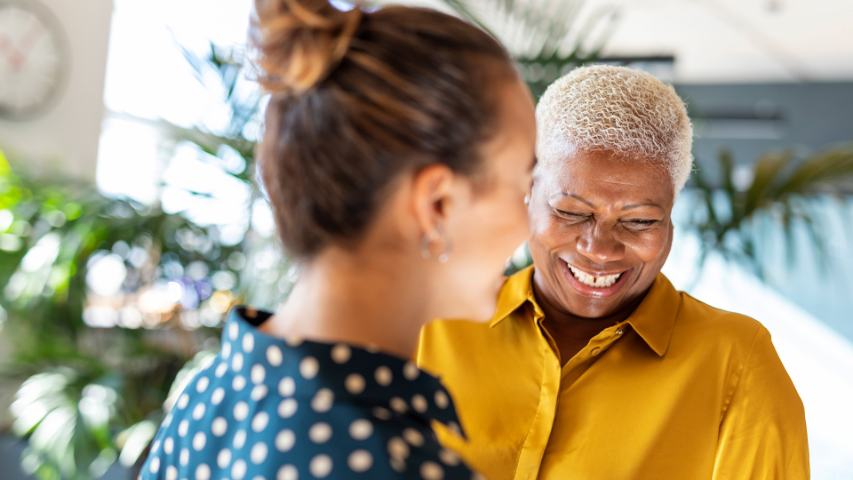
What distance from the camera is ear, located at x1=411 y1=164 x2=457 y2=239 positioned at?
2.95ft

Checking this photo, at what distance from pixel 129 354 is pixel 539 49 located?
176 cm

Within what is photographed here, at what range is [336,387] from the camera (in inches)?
34.3

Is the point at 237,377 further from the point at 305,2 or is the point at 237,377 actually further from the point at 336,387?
the point at 305,2

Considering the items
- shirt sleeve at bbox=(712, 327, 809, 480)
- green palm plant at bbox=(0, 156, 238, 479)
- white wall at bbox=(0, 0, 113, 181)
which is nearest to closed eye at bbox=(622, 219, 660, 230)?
shirt sleeve at bbox=(712, 327, 809, 480)

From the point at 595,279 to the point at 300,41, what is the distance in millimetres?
883

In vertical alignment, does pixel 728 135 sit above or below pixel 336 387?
below

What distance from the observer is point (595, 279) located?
5.44 feet

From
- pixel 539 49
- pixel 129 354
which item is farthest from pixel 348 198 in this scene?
pixel 129 354

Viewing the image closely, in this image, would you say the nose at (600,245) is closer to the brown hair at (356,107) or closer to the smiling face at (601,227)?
the smiling face at (601,227)

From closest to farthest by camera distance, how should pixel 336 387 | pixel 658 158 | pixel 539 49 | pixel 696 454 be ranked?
pixel 336 387
pixel 696 454
pixel 658 158
pixel 539 49

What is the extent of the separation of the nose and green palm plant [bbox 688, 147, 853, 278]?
1581 millimetres

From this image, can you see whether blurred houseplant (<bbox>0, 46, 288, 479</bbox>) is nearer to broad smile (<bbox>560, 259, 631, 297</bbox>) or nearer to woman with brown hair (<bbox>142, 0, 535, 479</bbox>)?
broad smile (<bbox>560, 259, 631, 297</bbox>)

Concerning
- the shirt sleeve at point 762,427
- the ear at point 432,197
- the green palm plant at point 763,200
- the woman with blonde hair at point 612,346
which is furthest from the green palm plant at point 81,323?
the ear at point 432,197

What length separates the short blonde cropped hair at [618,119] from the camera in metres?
1.59
